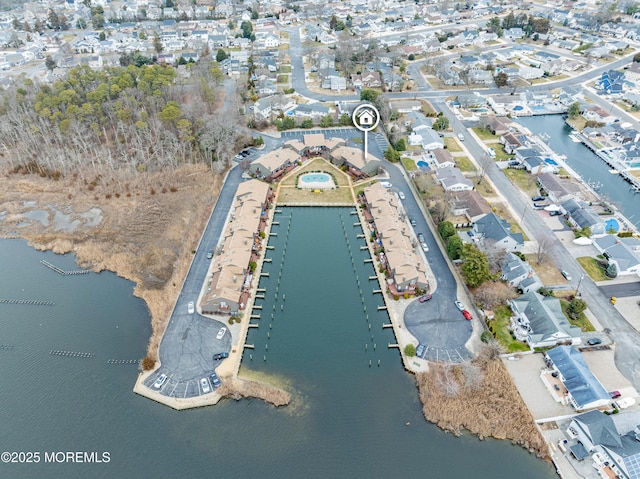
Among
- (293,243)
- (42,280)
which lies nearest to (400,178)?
(293,243)

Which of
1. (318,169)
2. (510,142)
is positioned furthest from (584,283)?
(318,169)

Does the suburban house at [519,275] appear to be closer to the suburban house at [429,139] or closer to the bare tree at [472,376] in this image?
the bare tree at [472,376]

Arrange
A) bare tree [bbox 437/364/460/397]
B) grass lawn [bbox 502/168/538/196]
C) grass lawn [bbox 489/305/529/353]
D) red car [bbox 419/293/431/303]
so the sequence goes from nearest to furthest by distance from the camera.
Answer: bare tree [bbox 437/364/460/397] < grass lawn [bbox 489/305/529/353] < red car [bbox 419/293/431/303] < grass lawn [bbox 502/168/538/196]

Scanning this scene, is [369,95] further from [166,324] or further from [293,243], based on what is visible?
[166,324]

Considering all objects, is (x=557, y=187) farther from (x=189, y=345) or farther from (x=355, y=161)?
(x=189, y=345)

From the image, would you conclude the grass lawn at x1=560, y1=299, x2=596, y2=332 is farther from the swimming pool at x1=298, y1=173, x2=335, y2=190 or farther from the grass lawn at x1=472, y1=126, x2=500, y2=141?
the grass lawn at x1=472, y1=126, x2=500, y2=141

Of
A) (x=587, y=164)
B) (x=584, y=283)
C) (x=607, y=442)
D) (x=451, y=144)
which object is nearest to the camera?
(x=607, y=442)

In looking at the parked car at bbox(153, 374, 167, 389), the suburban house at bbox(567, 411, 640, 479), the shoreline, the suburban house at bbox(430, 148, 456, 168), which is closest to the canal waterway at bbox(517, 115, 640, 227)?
the suburban house at bbox(430, 148, 456, 168)
